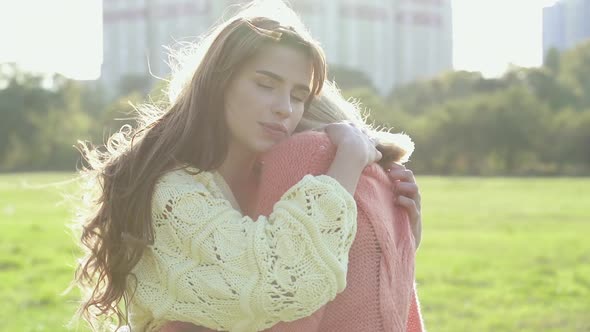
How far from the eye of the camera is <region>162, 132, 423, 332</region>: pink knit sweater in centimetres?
221

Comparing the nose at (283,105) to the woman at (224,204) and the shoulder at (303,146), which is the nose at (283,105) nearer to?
the woman at (224,204)

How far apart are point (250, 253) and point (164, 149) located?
1.37ft

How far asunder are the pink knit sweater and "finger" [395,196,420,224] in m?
0.15

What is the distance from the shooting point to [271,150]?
2.34 m

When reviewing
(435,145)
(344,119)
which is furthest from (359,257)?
(435,145)

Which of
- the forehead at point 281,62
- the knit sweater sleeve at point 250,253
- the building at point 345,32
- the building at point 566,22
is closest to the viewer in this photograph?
the knit sweater sleeve at point 250,253

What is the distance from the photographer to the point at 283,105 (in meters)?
2.46

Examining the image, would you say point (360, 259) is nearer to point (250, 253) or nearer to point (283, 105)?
point (250, 253)

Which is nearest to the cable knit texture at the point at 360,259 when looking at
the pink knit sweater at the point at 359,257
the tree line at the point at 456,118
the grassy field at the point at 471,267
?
the pink knit sweater at the point at 359,257

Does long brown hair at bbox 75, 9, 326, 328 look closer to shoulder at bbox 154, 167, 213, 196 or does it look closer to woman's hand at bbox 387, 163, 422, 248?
shoulder at bbox 154, 167, 213, 196

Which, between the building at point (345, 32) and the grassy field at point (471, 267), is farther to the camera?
the building at point (345, 32)

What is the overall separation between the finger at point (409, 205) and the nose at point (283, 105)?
1.27 ft

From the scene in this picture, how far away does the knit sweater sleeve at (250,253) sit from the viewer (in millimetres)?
2152

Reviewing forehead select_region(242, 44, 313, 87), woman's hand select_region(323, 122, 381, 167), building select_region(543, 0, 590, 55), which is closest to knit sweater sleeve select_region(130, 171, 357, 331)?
woman's hand select_region(323, 122, 381, 167)
